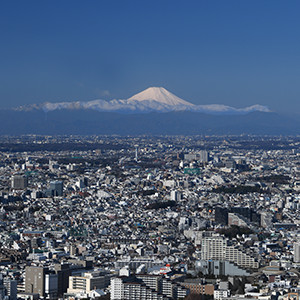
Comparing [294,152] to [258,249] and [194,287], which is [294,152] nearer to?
[258,249]

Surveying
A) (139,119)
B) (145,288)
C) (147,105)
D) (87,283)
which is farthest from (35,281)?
(147,105)

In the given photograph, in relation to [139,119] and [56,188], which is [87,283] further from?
[139,119]

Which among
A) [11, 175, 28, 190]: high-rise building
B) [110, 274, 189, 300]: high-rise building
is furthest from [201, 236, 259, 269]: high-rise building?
[11, 175, 28, 190]: high-rise building

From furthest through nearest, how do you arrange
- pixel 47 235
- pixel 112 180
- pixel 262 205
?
pixel 112 180, pixel 262 205, pixel 47 235

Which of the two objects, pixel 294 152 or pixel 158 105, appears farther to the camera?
pixel 158 105

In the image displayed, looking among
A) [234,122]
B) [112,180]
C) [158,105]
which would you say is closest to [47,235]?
[112,180]

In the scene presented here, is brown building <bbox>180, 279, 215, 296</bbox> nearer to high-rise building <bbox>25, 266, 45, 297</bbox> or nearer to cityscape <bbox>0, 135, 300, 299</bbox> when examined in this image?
cityscape <bbox>0, 135, 300, 299</bbox>

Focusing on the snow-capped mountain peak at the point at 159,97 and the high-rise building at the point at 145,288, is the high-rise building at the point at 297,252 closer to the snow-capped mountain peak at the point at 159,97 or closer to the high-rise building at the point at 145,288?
the high-rise building at the point at 145,288
